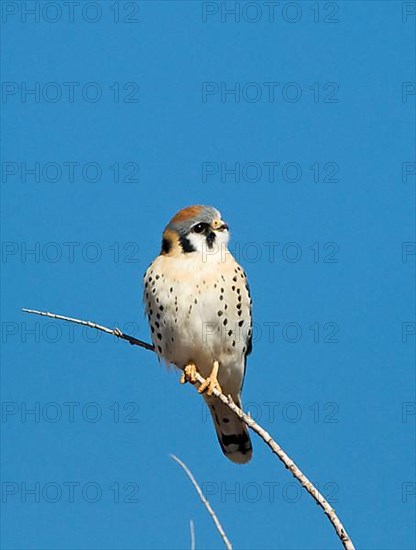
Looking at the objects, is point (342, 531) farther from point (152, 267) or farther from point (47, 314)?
point (152, 267)

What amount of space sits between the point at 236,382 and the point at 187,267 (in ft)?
3.38

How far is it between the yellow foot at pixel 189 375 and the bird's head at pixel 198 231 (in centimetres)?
73

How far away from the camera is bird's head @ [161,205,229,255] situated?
5.88 m

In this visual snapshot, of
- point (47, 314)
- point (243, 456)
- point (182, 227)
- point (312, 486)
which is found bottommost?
point (312, 486)

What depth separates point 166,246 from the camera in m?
6.05

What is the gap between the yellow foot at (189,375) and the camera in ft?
19.4

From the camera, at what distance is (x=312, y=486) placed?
9.62 ft

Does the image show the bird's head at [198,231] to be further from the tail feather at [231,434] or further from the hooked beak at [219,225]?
the tail feather at [231,434]

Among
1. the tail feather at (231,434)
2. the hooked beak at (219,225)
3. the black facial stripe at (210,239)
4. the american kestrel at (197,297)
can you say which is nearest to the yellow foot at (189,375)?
the american kestrel at (197,297)

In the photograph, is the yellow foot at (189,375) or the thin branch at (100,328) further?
the yellow foot at (189,375)

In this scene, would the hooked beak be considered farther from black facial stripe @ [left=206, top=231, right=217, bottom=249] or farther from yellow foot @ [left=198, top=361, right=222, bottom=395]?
yellow foot @ [left=198, top=361, right=222, bottom=395]

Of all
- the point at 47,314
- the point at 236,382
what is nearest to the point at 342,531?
the point at 47,314

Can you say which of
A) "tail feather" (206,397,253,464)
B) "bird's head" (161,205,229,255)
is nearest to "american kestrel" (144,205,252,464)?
"bird's head" (161,205,229,255)

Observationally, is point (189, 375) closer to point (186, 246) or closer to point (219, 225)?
point (186, 246)
